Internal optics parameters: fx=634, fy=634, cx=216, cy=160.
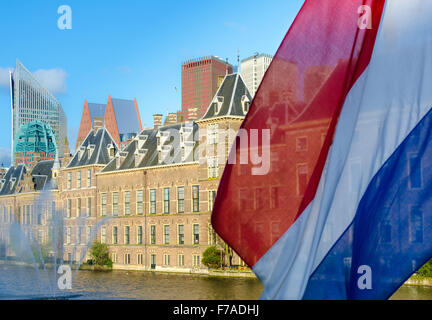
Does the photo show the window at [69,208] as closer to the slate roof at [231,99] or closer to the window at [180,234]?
the window at [180,234]

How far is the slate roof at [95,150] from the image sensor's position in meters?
67.8

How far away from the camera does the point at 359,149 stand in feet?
21.0

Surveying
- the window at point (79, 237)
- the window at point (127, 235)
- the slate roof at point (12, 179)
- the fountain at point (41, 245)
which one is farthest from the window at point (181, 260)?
the slate roof at point (12, 179)

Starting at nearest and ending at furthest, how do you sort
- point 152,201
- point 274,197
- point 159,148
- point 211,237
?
point 274,197
point 211,237
point 159,148
point 152,201

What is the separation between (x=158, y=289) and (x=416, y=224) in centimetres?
3497

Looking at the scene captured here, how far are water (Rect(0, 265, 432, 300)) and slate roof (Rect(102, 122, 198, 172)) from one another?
1175cm

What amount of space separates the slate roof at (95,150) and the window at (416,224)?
62.6 m

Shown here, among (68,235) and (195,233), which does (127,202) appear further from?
(68,235)

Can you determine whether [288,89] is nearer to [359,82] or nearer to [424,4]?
[359,82]

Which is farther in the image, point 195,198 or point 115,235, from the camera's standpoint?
point 115,235

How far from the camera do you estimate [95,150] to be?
226 ft

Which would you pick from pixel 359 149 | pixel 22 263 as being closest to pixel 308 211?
pixel 359 149

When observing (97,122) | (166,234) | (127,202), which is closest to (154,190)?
(166,234)
